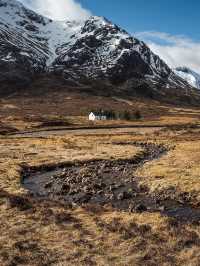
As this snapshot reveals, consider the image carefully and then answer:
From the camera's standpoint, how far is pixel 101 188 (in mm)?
43250

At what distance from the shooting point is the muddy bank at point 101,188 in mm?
34719

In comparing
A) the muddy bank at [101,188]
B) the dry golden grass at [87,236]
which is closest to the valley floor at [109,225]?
the dry golden grass at [87,236]

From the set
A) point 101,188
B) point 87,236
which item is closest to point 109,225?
point 87,236

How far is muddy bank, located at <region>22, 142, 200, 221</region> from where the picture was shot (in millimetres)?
34719

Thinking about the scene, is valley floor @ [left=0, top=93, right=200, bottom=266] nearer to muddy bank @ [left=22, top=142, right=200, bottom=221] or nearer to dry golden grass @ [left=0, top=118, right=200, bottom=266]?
dry golden grass @ [left=0, top=118, right=200, bottom=266]

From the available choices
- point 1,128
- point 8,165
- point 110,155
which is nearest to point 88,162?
point 110,155

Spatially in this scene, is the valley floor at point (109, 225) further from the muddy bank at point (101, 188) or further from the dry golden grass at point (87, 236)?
the muddy bank at point (101, 188)

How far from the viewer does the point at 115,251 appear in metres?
23.8

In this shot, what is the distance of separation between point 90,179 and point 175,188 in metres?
11.3

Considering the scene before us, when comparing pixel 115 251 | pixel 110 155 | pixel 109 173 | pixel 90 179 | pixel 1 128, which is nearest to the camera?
pixel 115 251

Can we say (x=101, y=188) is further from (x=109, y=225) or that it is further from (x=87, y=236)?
(x=87, y=236)

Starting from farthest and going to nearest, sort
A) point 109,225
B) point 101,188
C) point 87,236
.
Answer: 1. point 101,188
2. point 109,225
3. point 87,236

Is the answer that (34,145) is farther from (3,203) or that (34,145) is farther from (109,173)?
(3,203)

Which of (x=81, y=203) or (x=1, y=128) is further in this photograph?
(x=1, y=128)
